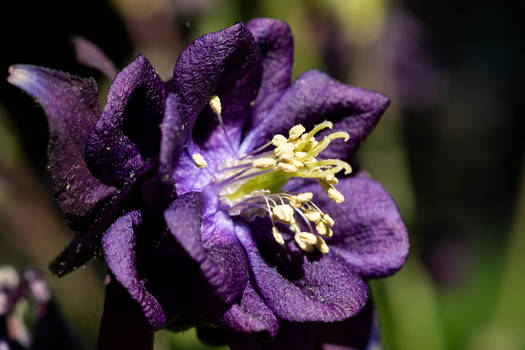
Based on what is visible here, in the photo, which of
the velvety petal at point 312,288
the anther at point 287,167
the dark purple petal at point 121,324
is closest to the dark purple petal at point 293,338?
the velvety petal at point 312,288

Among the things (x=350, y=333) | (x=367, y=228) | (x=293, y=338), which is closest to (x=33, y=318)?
(x=293, y=338)

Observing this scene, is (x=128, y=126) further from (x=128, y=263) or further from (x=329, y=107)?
(x=329, y=107)

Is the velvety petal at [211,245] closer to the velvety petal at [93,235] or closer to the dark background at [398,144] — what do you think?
the velvety petal at [93,235]

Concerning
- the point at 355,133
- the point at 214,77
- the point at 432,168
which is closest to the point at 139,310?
the point at 214,77

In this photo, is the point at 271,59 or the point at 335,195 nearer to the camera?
the point at 335,195

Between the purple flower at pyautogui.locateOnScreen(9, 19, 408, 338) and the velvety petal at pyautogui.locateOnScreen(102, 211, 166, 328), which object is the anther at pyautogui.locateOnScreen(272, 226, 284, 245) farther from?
the velvety petal at pyautogui.locateOnScreen(102, 211, 166, 328)

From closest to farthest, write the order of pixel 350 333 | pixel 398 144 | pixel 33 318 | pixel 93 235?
pixel 93 235
pixel 350 333
pixel 33 318
pixel 398 144
